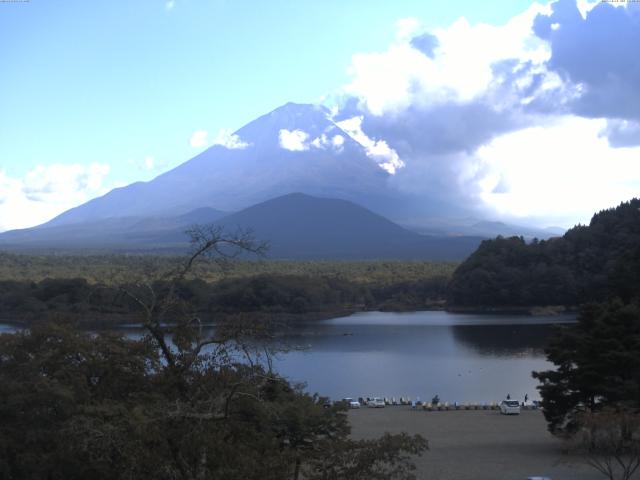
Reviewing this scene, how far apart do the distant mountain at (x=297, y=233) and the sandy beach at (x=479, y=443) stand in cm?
8843

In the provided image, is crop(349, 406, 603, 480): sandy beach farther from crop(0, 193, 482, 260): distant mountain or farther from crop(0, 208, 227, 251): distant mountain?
crop(0, 208, 227, 251): distant mountain

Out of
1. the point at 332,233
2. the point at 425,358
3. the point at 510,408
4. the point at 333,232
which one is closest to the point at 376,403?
the point at 510,408

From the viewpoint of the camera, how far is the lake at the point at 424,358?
843 inches

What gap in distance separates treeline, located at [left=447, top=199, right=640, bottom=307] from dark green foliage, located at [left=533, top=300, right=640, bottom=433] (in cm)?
3160

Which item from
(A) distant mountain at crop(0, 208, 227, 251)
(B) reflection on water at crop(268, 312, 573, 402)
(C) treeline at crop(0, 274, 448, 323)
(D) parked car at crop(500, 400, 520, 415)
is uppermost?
(A) distant mountain at crop(0, 208, 227, 251)

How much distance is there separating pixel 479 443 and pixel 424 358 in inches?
569

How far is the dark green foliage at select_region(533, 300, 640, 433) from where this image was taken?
11555 mm

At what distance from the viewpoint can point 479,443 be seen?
1318 centimetres

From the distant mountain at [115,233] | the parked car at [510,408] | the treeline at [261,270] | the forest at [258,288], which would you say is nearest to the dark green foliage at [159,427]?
the parked car at [510,408]

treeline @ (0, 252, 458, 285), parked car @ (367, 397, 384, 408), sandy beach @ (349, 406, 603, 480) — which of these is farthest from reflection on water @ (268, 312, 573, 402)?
treeline @ (0, 252, 458, 285)

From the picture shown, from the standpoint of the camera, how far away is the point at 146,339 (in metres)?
5.27

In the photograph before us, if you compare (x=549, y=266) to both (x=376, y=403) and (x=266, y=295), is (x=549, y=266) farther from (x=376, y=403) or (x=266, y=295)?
(x=376, y=403)

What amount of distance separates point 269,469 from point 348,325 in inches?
1424

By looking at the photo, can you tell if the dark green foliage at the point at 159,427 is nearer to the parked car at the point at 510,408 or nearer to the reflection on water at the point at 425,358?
the reflection on water at the point at 425,358
